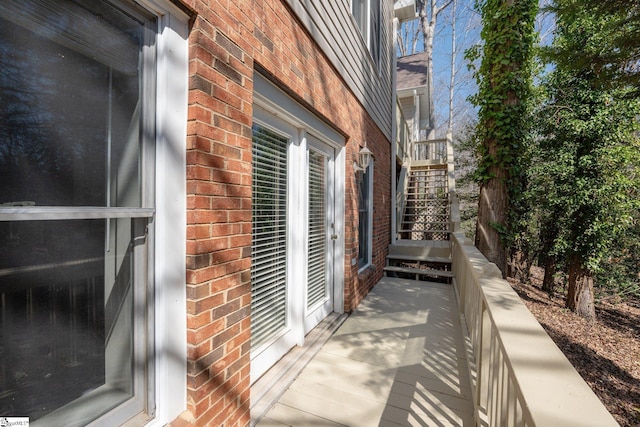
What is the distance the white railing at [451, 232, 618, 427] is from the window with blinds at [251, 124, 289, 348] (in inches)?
61.7

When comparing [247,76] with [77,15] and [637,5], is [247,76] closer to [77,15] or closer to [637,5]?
[77,15]

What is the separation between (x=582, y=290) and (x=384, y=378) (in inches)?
234

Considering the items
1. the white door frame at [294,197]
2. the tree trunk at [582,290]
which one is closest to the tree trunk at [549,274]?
the tree trunk at [582,290]

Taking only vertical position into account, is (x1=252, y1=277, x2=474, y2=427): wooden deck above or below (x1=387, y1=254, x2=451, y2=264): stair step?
below

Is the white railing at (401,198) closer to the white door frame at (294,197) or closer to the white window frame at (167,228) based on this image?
the white door frame at (294,197)

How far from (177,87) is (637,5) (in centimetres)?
423

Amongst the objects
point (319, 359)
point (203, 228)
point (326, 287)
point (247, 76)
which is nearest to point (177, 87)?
point (247, 76)

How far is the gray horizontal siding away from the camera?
2.75 meters

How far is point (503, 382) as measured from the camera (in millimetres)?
1402

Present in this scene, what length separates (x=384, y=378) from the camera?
8.21ft

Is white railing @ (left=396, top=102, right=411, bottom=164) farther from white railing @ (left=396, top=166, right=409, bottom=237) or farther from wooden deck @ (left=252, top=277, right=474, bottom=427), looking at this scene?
wooden deck @ (left=252, top=277, right=474, bottom=427)

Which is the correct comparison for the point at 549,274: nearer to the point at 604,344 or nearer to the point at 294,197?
the point at 604,344

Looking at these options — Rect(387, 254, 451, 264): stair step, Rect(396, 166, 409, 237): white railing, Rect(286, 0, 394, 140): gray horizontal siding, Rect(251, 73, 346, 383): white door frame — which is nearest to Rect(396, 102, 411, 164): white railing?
Rect(396, 166, 409, 237): white railing

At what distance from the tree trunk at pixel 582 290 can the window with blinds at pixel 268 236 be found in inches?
253
